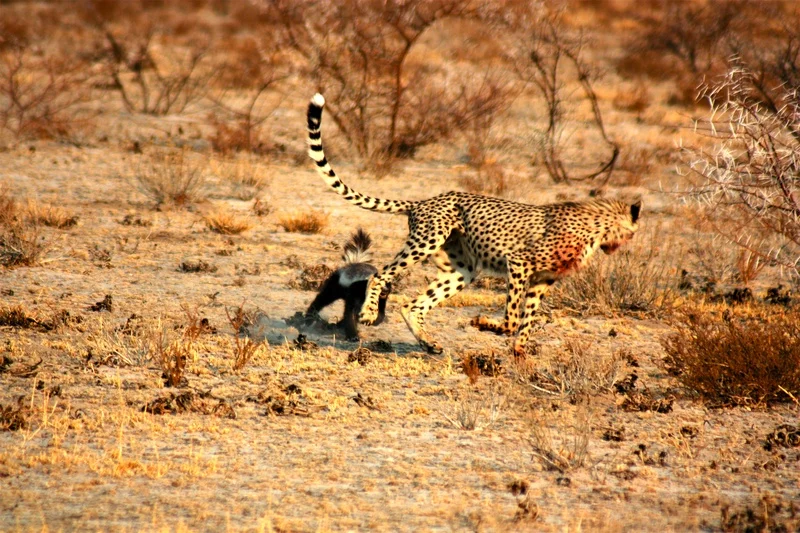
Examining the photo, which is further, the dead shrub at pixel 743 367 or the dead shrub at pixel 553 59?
the dead shrub at pixel 553 59

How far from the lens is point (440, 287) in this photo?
753 centimetres

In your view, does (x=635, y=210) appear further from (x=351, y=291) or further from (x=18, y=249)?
(x=18, y=249)

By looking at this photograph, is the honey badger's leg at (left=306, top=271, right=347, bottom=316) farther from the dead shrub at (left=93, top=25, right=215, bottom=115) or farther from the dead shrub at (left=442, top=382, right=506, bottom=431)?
the dead shrub at (left=93, top=25, right=215, bottom=115)

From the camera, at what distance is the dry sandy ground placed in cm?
451

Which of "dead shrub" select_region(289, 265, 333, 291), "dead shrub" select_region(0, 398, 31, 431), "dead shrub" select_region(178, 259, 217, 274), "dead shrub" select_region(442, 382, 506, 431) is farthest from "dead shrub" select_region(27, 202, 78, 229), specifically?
"dead shrub" select_region(442, 382, 506, 431)

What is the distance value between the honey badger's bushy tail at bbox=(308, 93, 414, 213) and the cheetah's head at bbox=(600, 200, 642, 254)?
4.88ft

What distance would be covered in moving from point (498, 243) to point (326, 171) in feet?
4.65

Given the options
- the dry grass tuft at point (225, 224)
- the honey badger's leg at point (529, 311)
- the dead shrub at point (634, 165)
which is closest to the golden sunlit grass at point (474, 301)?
the honey badger's leg at point (529, 311)

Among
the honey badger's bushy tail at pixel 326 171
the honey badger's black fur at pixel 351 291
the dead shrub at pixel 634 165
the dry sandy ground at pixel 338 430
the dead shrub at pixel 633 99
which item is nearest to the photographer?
the dry sandy ground at pixel 338 430

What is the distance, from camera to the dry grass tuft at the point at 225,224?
36.1 feet

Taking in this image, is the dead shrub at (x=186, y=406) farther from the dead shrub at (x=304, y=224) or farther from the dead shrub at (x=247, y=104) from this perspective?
the dead shrub at (x=247, y=104)

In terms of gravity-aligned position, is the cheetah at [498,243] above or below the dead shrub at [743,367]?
above

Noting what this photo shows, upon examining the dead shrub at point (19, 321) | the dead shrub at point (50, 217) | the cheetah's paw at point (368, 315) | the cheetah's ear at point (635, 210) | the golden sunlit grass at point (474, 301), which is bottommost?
the dead shrub at point (19, 321)

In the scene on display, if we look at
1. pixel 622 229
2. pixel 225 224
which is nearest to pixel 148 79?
pixel 225 224
